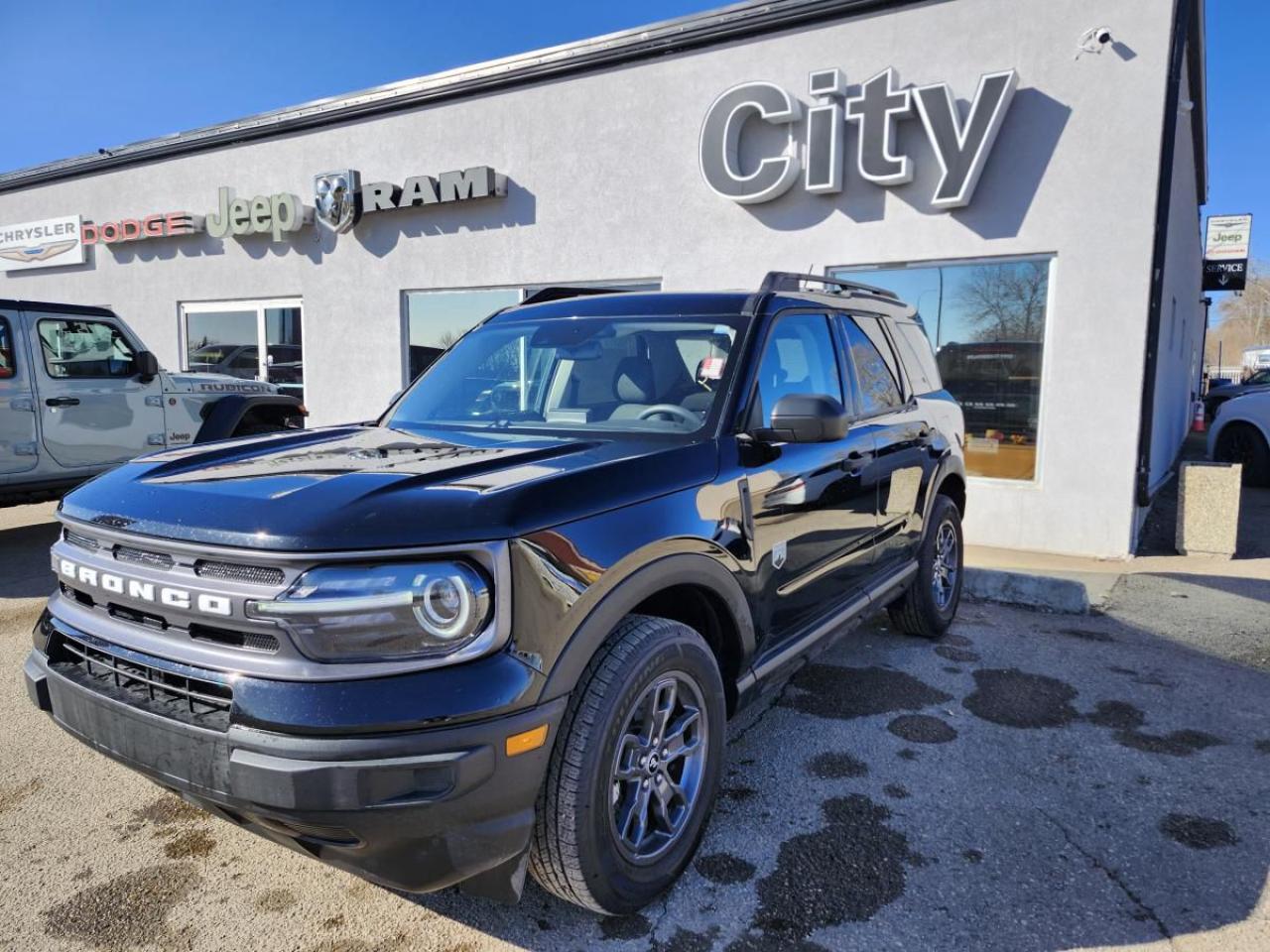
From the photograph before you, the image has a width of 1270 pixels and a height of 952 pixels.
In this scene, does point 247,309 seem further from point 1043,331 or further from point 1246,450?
point 1246,450

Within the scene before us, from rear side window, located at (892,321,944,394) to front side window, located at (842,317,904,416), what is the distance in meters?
0.31

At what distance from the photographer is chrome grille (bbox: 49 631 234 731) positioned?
6.65ft

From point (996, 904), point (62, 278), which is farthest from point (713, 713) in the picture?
point (62, 278)

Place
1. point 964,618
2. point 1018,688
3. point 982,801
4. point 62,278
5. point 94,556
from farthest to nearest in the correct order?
point 62,278 < point 964,618 < point 1018,688 < point 982,801 < point 94,556

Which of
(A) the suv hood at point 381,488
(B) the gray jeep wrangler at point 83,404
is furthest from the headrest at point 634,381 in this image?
(B) the gray jeep wrangler at point 83,404

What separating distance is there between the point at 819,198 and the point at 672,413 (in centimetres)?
549

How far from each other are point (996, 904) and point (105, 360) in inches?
318

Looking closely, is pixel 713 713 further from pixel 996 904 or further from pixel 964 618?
pixel 964 618

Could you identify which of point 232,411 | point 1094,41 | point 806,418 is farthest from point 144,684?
point 1094,41

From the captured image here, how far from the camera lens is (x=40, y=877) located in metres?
2.67

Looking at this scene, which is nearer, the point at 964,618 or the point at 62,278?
the point at 964,618

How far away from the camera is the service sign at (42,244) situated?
13.9 metres

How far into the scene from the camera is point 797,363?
3535 mm

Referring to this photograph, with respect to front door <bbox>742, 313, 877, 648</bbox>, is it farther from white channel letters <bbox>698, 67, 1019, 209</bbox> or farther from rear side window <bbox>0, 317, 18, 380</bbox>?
rear side window <bbox>0, 317, 18, 380</bbox>
